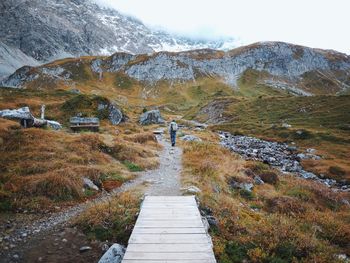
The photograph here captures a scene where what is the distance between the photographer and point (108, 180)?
687 inches

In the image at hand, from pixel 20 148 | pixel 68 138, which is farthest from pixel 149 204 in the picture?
pixel 68 138

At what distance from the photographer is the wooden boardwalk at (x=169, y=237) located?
7703 mm

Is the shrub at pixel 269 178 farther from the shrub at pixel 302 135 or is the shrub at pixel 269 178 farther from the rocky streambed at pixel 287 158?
the shrub at pixel 302 135

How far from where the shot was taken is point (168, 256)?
7.75 meters

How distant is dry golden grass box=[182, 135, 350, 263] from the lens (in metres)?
10.6

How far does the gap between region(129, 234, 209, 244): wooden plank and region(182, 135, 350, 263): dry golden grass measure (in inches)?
75.5

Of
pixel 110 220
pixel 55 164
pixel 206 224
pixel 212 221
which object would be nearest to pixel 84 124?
pixel 55 164

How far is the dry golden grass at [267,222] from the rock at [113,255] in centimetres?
326

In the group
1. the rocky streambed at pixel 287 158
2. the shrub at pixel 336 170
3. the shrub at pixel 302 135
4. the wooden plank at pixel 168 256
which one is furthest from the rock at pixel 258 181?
the shrub at pixel 302 135

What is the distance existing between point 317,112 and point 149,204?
88247mm

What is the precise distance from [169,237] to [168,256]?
3.62 ft

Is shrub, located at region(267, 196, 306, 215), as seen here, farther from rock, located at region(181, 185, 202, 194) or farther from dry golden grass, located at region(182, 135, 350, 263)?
rock, located at region(181, 185, 202, 194)

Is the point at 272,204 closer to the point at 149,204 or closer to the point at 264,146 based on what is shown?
the point at 149,204

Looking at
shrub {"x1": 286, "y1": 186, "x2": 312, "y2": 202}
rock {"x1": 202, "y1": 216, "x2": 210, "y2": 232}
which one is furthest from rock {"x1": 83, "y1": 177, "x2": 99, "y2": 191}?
shrub {"x1": 286, "y1": 186, "x2": 312, "y2": 202}
